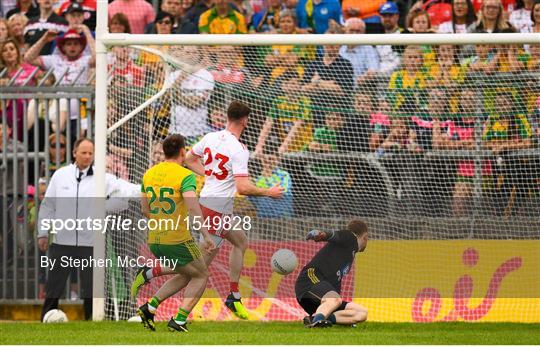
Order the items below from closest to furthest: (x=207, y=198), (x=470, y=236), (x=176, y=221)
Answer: (x=176, y=221) < (x=207, y=198) < (x=470, y=236)

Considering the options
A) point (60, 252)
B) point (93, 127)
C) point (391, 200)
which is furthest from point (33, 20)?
point (391, 200)

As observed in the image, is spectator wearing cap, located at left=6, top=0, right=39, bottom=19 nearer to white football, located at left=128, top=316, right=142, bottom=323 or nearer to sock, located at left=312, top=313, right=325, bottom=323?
white football, located at left=128, top=316, right=142, bottom=323

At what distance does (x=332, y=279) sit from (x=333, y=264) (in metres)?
0.14

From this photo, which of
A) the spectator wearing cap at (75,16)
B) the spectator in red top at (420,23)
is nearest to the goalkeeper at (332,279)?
the spectator in red top at (420,23)

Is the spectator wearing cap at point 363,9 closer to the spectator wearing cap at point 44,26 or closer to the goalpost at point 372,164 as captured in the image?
the goalpost at point 372,164

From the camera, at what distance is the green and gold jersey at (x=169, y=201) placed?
1057 centimetres

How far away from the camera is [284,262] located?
11.7 m

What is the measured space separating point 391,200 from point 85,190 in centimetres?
321

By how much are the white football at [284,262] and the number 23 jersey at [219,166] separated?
2.17 ft

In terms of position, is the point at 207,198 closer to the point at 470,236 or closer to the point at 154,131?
the point at 154,131

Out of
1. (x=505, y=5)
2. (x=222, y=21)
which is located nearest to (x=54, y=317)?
(x=222, y=21)

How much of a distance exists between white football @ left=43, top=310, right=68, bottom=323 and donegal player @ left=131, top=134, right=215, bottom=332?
1880 millimetres

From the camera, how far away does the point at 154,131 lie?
42.4ft

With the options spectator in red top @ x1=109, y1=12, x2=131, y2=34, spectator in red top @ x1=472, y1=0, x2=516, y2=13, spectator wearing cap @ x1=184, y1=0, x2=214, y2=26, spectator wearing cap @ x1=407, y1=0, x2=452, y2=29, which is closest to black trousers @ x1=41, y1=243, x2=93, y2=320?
spectator in red top @ x1=109, y1=12, x2=131, y2=34
